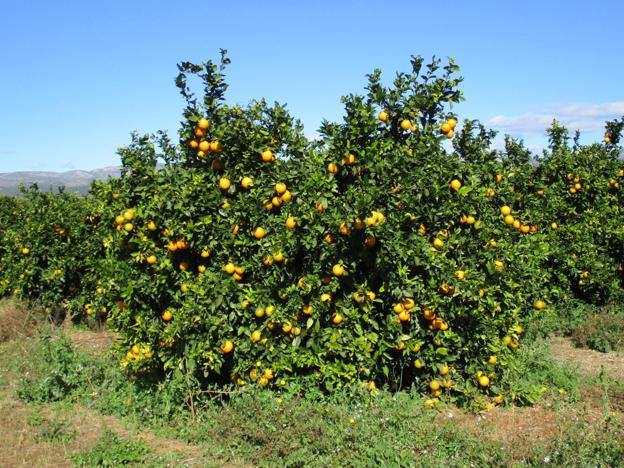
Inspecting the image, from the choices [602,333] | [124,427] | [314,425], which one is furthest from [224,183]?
[602,333]

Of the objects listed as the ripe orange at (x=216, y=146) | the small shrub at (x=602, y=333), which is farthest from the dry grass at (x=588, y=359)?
the ripe orange at (x=216, y=146)

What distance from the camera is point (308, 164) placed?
14.5 ft

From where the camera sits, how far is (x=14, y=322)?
738 cm

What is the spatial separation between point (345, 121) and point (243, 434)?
2386 millimetres

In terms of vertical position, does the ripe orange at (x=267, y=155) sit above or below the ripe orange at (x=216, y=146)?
below

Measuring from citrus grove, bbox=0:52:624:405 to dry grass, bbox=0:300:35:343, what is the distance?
284cm

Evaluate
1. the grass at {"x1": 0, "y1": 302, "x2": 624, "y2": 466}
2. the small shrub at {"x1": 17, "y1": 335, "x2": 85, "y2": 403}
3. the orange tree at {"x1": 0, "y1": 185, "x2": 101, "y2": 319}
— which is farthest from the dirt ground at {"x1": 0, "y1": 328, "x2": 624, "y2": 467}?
the orange tree at {"x1": 0, "y1": 185, "x2": 101, "y2": 319}

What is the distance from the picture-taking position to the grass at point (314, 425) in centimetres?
371

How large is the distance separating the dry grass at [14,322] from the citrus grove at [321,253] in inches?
112

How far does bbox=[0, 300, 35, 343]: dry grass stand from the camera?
720 cm

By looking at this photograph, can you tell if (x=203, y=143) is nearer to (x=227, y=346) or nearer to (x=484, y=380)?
(x=227, y=346)

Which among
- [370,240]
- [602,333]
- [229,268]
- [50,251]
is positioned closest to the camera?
[370,240]

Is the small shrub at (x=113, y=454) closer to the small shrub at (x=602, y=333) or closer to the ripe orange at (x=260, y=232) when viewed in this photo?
the ripe orange at (x=260, y=232)

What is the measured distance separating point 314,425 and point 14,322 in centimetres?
516
